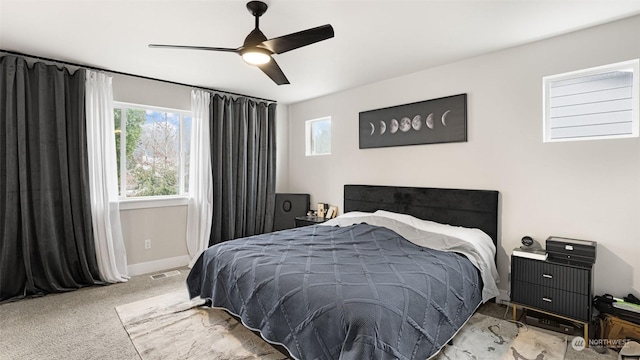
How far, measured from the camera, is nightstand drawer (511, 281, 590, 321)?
2.36m

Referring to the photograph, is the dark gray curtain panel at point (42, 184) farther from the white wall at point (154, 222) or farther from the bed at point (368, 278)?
the bed at point (368, 278)

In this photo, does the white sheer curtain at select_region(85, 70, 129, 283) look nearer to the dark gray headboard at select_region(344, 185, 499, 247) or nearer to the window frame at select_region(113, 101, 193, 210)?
the window frame at select_region(113, 101, 193, 210)

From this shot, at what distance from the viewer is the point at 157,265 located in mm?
4121

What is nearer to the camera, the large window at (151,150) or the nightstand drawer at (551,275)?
the nightstand drawer at (551,275)

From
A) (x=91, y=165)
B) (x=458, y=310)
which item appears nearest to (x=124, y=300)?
(x=91, y=165)

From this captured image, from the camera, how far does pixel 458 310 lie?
2.19m

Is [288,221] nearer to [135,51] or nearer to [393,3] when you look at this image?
[135,51]

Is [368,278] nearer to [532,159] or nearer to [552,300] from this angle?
[552,300]

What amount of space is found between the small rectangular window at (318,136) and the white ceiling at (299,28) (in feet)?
4.77

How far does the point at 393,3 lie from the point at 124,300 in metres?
3.58

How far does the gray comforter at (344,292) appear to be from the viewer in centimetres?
168

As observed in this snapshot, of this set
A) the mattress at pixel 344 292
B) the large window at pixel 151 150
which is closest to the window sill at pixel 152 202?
the large window at pixel 151 150

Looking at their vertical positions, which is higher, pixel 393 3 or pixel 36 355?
pixel 393 3

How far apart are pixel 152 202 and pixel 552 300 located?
4.35m
